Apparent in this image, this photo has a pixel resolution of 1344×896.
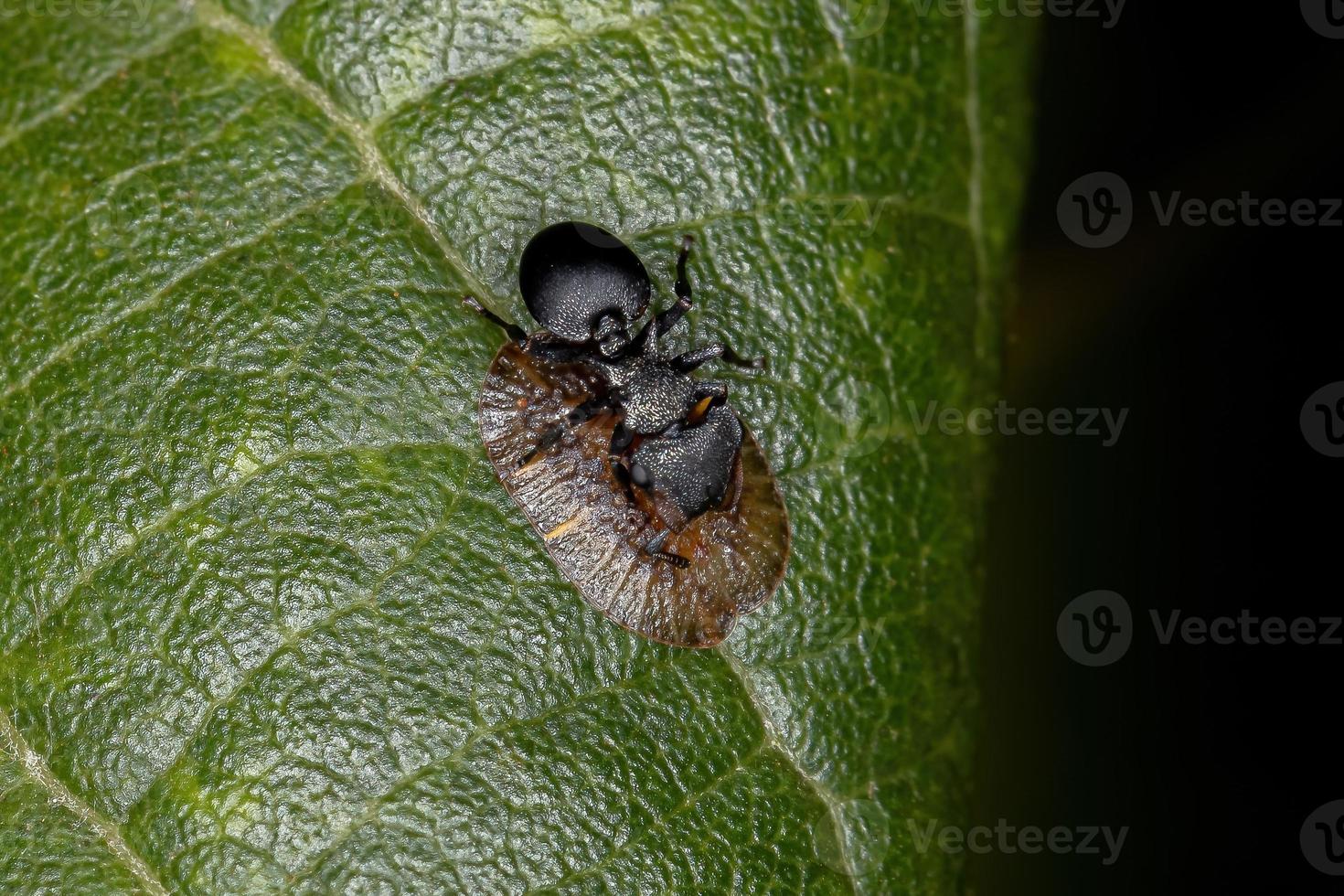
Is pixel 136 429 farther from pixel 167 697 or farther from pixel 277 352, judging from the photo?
pixel 167 697

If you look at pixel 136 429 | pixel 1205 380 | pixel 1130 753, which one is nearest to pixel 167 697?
pixel 136 429

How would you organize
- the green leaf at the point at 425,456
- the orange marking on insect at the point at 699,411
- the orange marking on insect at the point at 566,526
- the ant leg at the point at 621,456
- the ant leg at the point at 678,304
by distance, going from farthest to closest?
1. the ant leg at the point at 621,456
2. the orange marking on insect at the point at 699,411
3. the ant leg at the point at 678,304
4. the orange marking on insect at the point at 566,526
5. the green leaf at the point at 425,456

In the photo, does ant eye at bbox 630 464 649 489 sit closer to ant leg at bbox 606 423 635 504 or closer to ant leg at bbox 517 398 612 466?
ant leg at bbox 606 423 635 504

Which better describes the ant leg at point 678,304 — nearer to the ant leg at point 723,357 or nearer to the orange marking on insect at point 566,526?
the ant leg at point 723,357

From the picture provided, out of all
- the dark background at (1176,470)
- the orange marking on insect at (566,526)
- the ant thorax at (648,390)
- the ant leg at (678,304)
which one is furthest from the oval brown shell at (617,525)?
the dark background at (1176,470)

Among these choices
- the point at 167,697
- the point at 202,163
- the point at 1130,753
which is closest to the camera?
the point at 167,697

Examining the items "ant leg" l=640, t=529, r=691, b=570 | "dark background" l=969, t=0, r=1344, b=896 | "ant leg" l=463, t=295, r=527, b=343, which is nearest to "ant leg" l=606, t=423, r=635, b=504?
"ant leg" l=640, t=529, r=691, b=570

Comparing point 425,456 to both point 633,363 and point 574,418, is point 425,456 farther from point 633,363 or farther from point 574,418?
point 633,363
